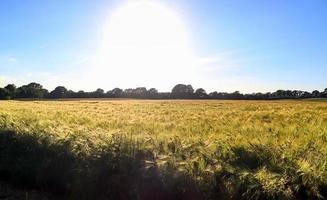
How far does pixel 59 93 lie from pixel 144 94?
30.0 metres

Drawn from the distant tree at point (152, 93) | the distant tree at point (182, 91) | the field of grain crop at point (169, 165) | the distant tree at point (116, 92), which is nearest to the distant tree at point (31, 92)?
the distant tree at point (116, 92)

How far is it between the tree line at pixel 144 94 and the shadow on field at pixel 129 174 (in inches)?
3452

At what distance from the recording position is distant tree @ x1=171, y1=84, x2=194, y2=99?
103656 mm

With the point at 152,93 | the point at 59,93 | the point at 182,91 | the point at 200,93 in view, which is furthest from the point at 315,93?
the point at 59,93

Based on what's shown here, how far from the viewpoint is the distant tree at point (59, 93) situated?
395 ft

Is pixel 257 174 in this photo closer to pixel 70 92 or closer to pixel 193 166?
pixel 193 166

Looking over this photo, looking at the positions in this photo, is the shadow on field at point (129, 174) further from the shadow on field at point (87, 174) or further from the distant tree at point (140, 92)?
the distant tree at point (140, 92)

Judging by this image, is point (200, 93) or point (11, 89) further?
point (11, 89)

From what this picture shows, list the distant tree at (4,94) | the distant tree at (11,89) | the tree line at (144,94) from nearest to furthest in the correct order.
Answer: the tree line at (144,94) < the distant tree at (4,94) < the distant tree at (11,89)

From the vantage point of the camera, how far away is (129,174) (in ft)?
25.0

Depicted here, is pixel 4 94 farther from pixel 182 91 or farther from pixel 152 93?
pixel 182 91

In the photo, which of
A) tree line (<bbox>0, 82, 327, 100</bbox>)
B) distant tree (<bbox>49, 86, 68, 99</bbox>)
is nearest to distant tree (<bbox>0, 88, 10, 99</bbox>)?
tree line (<bbox>0, 82, 327, 100</bbox>)

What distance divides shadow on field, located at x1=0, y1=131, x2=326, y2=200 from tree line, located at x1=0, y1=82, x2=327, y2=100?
87.7m

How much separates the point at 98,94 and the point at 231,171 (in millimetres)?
108468
